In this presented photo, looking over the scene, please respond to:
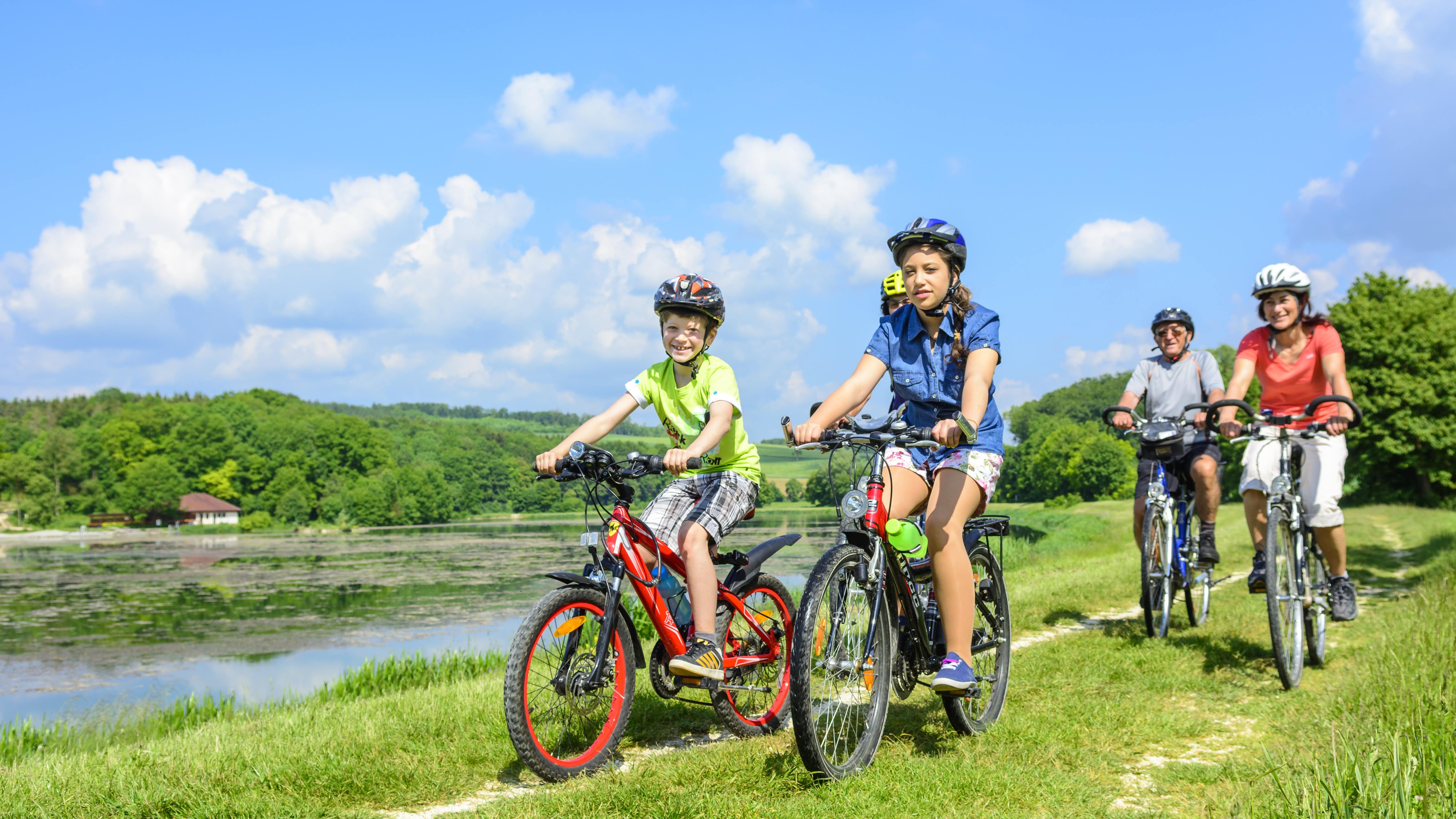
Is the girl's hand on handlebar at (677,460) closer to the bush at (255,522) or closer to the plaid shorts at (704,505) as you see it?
the plaid shorts at (704,505)

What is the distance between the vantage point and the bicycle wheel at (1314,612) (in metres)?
5.21

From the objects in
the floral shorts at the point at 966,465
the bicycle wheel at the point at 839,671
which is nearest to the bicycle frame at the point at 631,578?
the bicycle wheel at the point at 839,671

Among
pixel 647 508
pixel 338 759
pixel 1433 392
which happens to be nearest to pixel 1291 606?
pixel 647 508

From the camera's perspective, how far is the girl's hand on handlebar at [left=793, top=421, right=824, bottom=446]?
3.12m

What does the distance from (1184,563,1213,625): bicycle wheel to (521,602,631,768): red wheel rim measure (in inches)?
175

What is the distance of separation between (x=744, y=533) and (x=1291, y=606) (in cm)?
2454

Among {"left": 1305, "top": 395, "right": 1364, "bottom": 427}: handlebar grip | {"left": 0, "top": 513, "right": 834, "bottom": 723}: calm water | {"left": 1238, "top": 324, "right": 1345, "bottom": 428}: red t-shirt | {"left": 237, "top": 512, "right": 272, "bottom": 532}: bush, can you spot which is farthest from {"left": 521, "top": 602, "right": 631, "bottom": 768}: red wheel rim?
{"left": 237, "top": 512, "right": 272, "bottom": 532}: bush

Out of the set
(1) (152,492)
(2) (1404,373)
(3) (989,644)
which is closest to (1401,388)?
(2) (1404,373)

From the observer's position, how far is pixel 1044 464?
3012 inches

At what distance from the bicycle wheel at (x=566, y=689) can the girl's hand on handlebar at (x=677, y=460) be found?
61cm

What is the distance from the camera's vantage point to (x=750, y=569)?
4.25 metres

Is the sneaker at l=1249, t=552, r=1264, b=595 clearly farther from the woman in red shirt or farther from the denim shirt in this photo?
the denim shirt

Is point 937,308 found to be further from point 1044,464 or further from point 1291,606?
point 1044,464

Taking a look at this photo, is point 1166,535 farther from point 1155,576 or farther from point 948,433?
point 948,433
